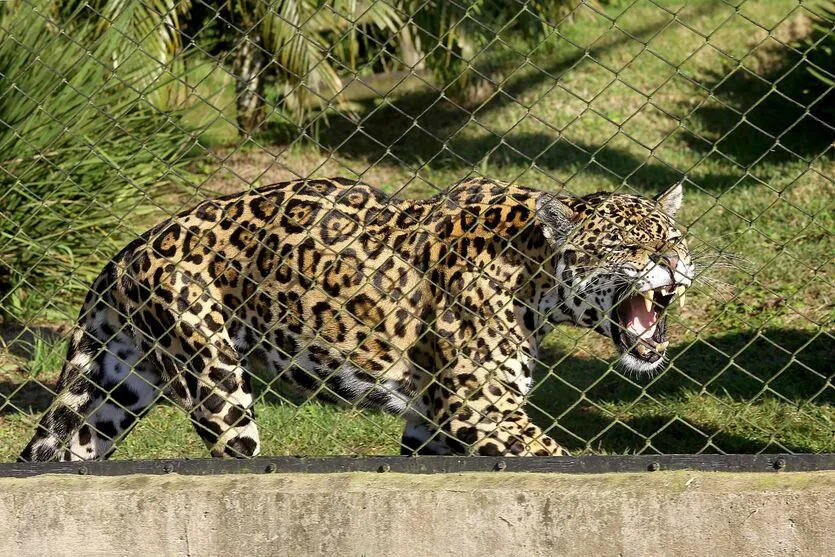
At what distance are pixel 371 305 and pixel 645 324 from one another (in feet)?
3.76

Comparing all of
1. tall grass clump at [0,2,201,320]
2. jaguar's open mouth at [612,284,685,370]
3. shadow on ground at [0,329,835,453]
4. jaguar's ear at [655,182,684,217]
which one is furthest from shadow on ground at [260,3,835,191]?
jaguar's open mouth at [612,284,685,370]

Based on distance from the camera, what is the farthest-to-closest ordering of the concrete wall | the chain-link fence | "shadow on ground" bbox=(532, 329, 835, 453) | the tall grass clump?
the tall grass clump, "shadow on ground" bbox=(532, 329, 835, 453), the chain-link fence, the concrete wall

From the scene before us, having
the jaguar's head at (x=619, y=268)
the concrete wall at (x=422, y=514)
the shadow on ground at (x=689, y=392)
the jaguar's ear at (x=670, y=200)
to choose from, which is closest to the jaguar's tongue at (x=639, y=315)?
the jaguar's head at (x=619, y=268)

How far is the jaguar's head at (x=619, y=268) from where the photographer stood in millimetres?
4484

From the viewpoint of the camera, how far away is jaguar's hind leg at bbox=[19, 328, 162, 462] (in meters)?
4.72

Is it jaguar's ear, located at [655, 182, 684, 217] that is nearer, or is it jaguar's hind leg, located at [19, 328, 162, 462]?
jaguar's hind leg, located at [19, 328, 162, 462]

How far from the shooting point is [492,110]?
1058cm

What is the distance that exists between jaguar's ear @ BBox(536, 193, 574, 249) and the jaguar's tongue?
374mm

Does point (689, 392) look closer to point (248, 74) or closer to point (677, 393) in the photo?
point (677, 393)

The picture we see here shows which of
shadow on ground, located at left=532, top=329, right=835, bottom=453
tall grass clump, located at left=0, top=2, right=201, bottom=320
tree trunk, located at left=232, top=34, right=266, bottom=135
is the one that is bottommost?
shadow on ground, located at left=532, top=329, right=835, bottom=453

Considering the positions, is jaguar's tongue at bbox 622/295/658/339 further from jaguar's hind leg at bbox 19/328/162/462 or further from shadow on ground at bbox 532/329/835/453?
jaguar's hind leg at bbox 19/328/162/462

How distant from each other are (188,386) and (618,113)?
6.49 meters

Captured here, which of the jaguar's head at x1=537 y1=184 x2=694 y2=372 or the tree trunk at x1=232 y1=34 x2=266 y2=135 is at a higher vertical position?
the jaguar's head at x1=537 y1=184 x2=694 y2=372

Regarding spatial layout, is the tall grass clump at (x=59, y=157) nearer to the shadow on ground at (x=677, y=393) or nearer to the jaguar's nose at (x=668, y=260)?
the shadow on ground at (x=677, y=393)
